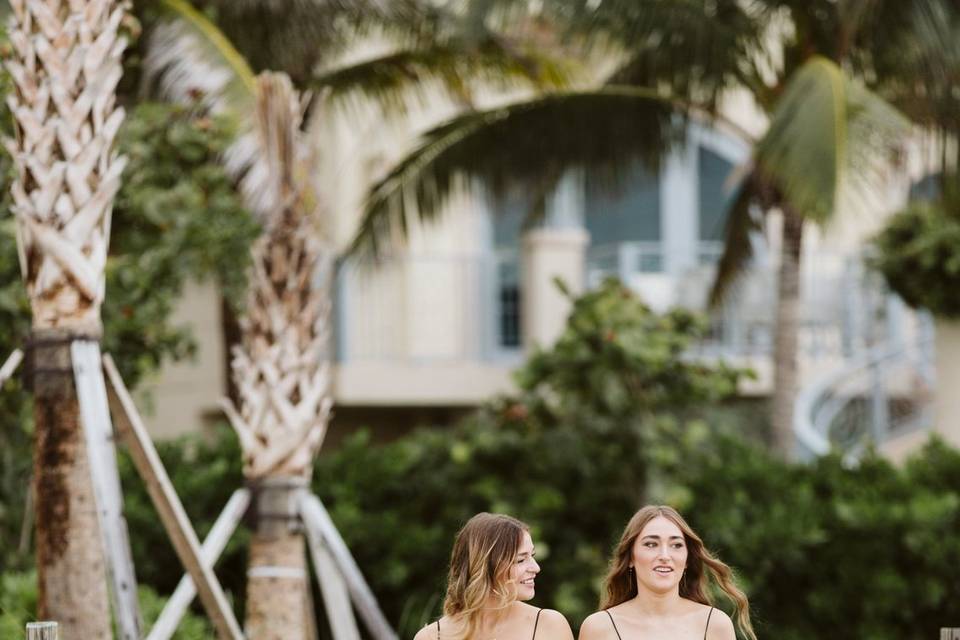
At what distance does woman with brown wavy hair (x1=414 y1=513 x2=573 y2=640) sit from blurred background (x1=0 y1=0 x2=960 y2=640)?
5.02 metres

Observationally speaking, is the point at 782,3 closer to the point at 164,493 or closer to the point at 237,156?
the point at 237,156

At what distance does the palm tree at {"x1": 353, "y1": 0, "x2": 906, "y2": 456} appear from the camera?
1041cm

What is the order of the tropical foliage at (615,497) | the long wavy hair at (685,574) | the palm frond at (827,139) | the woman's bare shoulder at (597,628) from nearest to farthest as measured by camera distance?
the woman's bare shoulder at (597,628), the long wavy hair at (685,574), the palm frond at (827,139), the tropical foliage at (615,497)

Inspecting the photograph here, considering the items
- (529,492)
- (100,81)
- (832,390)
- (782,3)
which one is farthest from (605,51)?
(100,81)

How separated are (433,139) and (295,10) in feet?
4.44

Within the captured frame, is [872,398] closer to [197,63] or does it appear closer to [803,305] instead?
[803,305]

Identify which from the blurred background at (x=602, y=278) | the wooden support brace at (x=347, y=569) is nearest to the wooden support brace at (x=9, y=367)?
the wooden support brace at (x=347, y=569)

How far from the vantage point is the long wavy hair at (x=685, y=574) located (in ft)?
13.5

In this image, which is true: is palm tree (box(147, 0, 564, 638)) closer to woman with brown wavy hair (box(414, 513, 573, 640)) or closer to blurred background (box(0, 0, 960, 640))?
blurred background (box(0, 0, 960, 640))

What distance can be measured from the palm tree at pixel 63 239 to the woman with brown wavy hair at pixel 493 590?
2.12 meters

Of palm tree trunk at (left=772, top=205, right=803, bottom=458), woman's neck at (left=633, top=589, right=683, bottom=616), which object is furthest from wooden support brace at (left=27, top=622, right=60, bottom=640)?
palm tree trunk at (left=772, top=205, right=803, bottom=458)

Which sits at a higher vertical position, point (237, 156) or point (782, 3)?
point (782, 3)

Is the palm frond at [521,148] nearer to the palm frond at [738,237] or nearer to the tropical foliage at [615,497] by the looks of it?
the palm frond at [738,237]

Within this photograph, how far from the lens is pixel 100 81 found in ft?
19.3
